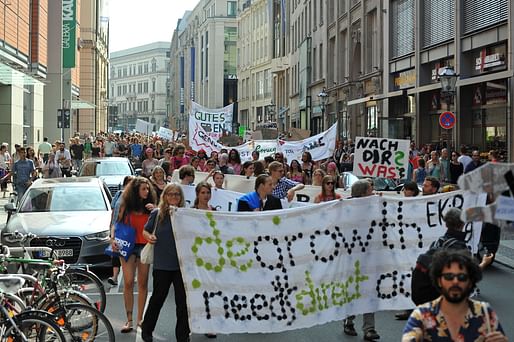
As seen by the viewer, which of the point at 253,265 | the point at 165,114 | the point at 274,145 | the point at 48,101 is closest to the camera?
the point at 253,265

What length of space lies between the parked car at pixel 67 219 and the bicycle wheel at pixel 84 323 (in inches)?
137

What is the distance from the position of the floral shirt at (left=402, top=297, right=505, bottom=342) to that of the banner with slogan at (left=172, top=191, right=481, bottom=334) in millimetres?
3741

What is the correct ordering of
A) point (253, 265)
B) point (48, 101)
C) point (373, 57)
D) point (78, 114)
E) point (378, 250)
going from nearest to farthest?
point (253, 265) < point (378, 250) < point (373, 57) < point (48, 101) < point (78, 114)

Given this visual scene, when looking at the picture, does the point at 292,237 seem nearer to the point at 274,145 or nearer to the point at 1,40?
the point at 274,145

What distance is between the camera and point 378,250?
29.0 ft

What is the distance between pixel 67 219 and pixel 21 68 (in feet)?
74.7

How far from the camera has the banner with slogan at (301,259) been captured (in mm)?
8031

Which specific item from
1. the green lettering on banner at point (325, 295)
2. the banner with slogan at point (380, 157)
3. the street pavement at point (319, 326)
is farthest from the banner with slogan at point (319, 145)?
the green lettering on banner at point (325, 295)

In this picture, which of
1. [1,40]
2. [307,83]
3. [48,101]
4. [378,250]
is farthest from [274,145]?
[307,83]

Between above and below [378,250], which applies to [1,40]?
above

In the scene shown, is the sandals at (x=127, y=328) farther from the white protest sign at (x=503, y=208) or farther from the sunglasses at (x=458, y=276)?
the white protest sign at (x=503, y=208)

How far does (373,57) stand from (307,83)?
19417mm

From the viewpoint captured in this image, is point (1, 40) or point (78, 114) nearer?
point (1, 40)

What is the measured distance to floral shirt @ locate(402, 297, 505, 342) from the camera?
4375mm
